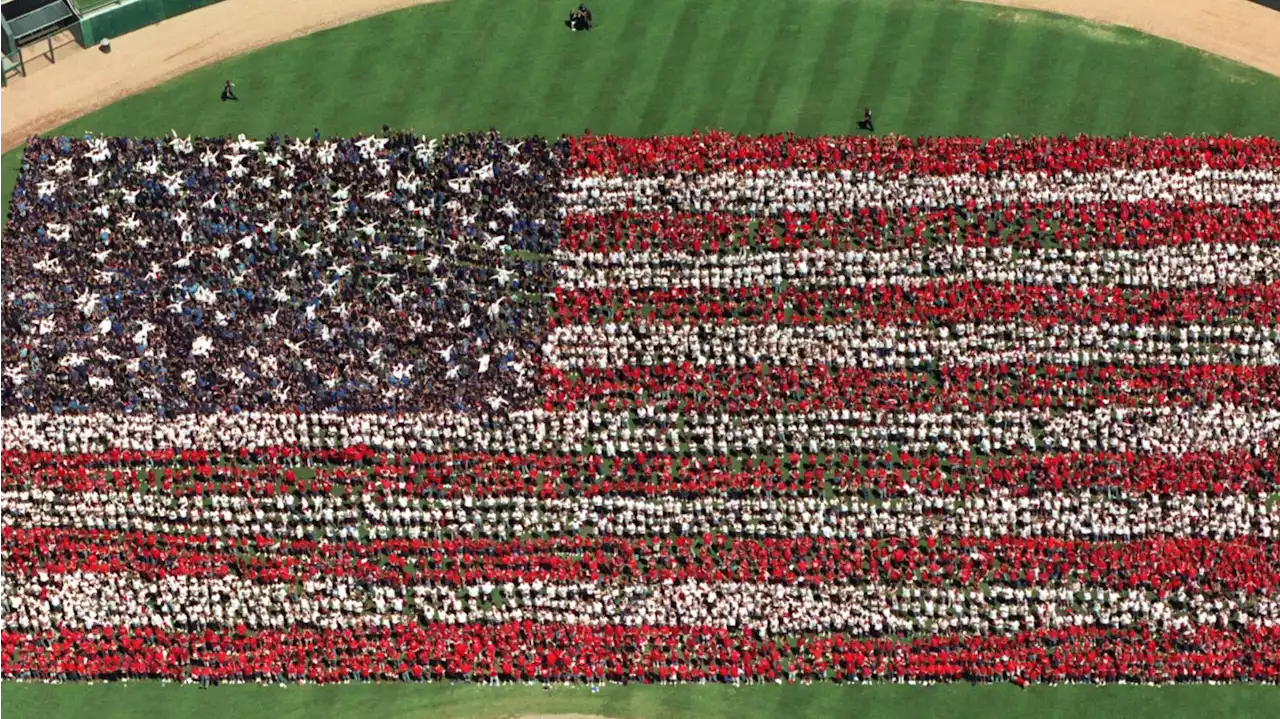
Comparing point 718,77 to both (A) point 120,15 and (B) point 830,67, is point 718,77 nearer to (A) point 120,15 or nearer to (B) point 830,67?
(B) point 830,67

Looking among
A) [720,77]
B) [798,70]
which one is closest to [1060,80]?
[798,70]

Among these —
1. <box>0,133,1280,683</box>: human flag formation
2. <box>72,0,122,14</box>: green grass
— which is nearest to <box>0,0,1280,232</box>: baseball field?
<box>0,133,1280,683</box>: human flag formation

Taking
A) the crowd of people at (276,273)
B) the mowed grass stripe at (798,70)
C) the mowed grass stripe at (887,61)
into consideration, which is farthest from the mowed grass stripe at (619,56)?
the mowed grass stripe at (887,61)

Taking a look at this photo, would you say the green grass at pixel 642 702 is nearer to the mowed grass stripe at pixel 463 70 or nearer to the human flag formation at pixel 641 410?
the human flag formation at pixel 641 410

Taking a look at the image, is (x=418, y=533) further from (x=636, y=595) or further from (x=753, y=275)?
(x=753, y=275)

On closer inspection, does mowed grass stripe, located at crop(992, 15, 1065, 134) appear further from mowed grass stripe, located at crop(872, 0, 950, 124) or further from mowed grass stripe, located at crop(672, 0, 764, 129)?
mowed grass stripe, located at crop(672, 0, 764, 129)

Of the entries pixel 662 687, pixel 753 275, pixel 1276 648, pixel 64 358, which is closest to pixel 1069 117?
A: pixel 753 275
